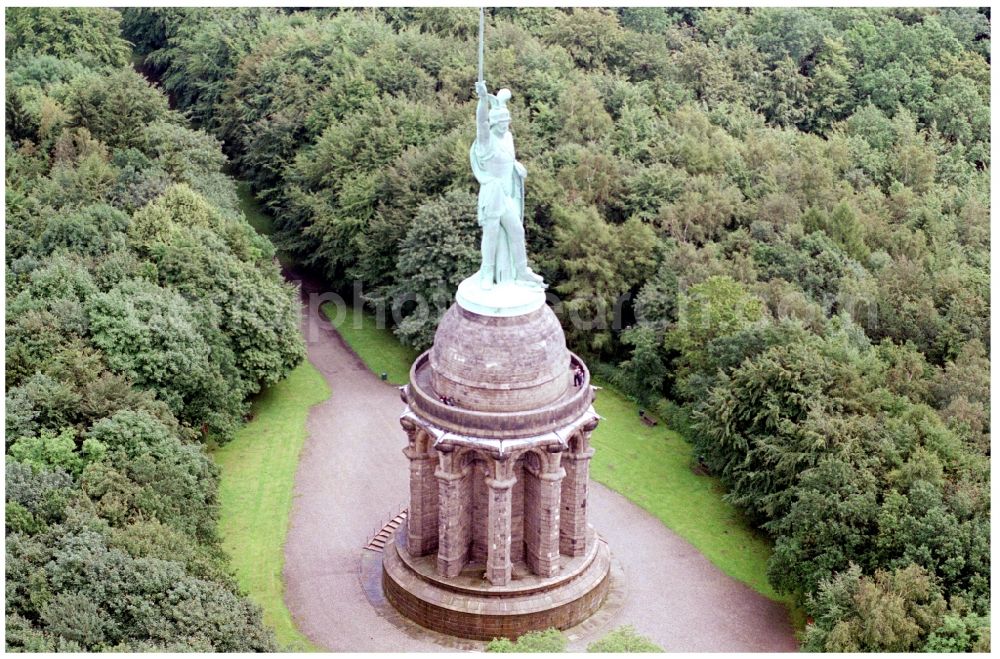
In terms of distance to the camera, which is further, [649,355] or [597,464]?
[649,355]

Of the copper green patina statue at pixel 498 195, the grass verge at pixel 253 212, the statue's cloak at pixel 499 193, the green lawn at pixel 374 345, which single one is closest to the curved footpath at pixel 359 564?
the green lawn at pixel 374 345

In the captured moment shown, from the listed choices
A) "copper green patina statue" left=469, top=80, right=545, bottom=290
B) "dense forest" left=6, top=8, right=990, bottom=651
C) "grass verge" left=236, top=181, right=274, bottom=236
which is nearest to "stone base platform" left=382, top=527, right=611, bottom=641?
"dense forest" left=6, top=8, right=990, bottom=651

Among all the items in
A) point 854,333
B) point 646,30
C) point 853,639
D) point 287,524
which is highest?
point 646,30

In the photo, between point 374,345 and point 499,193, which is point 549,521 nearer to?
point 499,193

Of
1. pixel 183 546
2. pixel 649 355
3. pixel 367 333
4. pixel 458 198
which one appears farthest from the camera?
pixel 367 333

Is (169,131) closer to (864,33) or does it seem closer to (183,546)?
(183,546)

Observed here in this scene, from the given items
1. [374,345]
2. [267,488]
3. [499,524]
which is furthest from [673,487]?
[374,345]

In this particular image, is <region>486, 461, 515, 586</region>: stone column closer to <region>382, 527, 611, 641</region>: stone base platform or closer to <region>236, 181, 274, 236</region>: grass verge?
<region>382, 527, 611, 641</region>: stone base platform

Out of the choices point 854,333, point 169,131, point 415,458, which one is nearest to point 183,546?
point 415,458

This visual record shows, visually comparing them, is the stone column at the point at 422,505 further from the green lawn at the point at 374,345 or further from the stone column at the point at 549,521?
the green lawn at the point at 374,345
